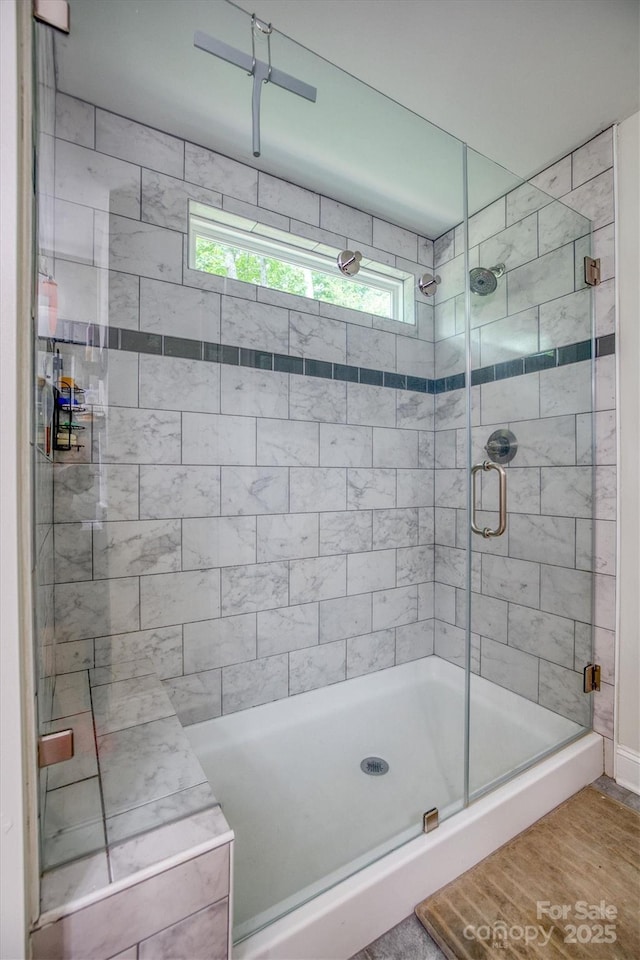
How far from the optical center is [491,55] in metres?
1.47

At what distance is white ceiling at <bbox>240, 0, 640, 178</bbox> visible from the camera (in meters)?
1.33

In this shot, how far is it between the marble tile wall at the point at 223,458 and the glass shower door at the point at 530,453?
0.44 m

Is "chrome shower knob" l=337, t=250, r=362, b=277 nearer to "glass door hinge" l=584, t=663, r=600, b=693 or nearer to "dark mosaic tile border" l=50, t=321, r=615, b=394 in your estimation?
"dark mosaic tile border" l=50, t=321, r=615, b=394

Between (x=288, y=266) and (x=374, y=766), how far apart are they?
7.41 ft

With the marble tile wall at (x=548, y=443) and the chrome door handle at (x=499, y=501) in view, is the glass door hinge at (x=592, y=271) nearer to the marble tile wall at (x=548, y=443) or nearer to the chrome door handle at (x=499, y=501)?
the marble tile wall at (x=548, y=443)

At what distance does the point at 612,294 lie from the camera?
1789 mm

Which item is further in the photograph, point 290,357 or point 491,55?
point 290,357

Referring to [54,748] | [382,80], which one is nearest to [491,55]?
[382,80]

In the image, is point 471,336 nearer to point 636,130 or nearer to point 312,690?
point 636,130

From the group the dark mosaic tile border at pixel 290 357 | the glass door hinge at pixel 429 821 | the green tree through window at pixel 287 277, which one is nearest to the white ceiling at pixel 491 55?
the green tree through window at pixel 287 277

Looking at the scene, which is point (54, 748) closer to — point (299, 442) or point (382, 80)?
point (299, 442)

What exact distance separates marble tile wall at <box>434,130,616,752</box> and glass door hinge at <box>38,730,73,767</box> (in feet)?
5.03

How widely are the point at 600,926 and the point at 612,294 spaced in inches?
85.1

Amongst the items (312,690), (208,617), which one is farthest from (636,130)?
(312,690)
